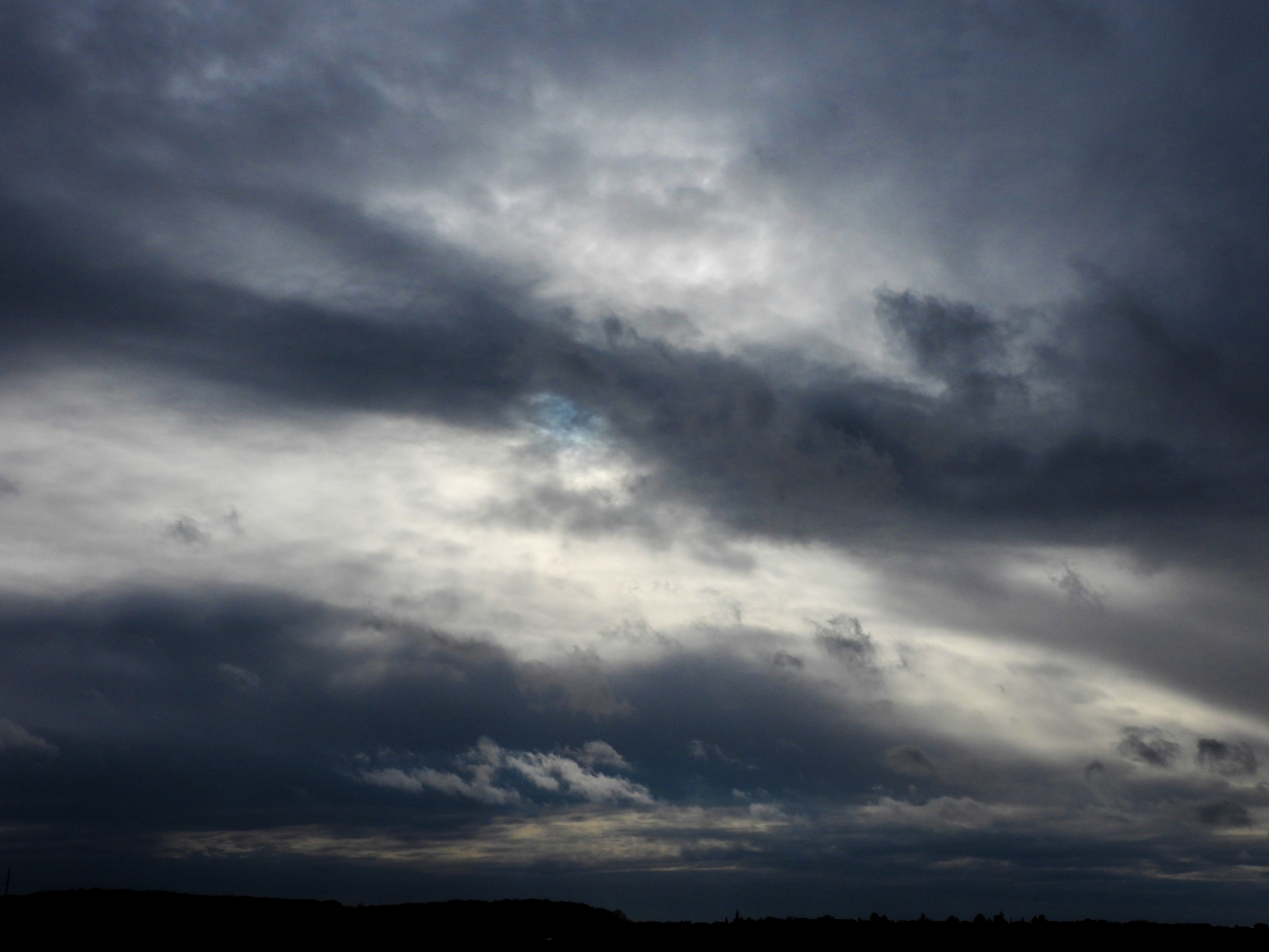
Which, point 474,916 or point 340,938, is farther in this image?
point 474,916

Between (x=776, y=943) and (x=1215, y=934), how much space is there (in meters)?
31.1

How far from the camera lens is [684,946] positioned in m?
75.8

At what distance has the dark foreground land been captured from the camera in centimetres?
7506

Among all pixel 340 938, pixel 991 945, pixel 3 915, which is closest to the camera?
pixel 991 945

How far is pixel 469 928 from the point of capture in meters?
89.4

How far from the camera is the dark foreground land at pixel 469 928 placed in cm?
7506

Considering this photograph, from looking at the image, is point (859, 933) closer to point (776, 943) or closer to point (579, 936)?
point (776, 943)

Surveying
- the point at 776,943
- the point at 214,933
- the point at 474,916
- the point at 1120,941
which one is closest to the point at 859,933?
the point at 776,943

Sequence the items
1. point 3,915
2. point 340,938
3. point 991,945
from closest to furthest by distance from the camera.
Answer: point 991,945 < point 340,938 < point 3,915

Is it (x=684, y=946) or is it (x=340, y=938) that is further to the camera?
(x=340, y=938)

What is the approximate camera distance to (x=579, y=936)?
8338 centimetres

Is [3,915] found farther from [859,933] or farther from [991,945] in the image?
[991,945]

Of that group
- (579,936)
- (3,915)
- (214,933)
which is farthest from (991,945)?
(3,915)

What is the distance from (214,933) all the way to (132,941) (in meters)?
6.04
